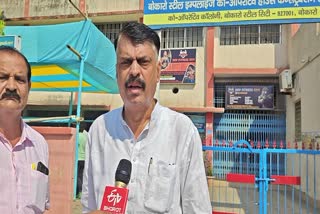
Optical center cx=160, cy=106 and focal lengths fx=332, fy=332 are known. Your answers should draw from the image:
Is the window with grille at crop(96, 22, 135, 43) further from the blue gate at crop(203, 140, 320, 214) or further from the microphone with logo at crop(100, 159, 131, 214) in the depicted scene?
the microphone with logo at crop(100, 159, 131, 214)

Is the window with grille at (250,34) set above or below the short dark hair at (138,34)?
above

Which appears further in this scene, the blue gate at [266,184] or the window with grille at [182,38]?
the window with grille at [182,38]

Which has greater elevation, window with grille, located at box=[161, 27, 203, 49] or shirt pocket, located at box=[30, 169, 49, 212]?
window with grille, located at box=[161, 27, 203, 49]

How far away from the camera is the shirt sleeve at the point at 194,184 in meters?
1.40

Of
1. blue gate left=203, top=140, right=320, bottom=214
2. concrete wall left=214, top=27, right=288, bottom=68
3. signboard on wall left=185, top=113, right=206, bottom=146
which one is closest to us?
blue gate left=203, top=140, right=320, bottom=214

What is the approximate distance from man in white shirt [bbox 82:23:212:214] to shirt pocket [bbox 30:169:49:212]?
416 millimetres

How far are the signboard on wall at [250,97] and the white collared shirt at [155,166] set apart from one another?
10.3 meters

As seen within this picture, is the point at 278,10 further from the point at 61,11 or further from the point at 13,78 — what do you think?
the point at 61,11

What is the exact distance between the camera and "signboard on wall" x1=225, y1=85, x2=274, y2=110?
11328 millimetres

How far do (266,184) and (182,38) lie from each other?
27.5ft

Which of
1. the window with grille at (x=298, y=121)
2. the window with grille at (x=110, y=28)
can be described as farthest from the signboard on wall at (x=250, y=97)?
the window with grille at (x=110, y=28)

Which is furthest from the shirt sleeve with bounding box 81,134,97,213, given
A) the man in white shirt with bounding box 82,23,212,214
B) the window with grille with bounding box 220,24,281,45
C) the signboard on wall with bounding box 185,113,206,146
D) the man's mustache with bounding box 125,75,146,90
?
the window with grille with bounding box 220,24,281,45

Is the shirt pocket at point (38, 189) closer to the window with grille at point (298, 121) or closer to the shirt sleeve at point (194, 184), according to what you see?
the shirt sleeve at point (194, 184)

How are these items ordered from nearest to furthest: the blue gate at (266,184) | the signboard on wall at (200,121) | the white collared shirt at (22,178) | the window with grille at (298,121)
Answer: the white collared shirt at (22,178), the blue gate at (266,184), the window with grille at (298,121), the signboard on wall at (200,121)
